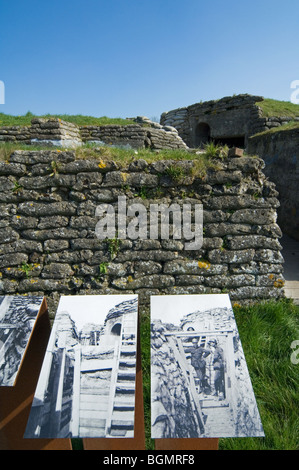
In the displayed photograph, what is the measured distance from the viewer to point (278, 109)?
33.9 feet

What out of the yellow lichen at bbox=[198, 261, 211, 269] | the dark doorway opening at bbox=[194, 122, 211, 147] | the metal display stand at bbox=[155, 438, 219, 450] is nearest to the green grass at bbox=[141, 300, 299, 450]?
the metal display stand at bbox=[155, 438, 219, 450]

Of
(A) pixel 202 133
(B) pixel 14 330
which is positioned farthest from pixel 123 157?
(A) pixel 202 133

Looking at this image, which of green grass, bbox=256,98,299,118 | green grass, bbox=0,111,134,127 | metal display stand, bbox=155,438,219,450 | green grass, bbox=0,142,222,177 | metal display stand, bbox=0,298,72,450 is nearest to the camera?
metal display stand, bbox=155,438,219,450

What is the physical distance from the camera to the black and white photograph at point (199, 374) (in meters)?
1.65

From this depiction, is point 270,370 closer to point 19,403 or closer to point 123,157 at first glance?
point 19,403

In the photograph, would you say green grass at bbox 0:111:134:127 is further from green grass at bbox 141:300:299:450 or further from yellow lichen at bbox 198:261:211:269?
green grass at bbox 141:300:299:450

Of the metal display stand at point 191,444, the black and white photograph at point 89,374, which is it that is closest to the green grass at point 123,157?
the black and white photograph at point 89,374

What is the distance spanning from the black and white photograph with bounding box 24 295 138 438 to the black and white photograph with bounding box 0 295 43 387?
0.19 m

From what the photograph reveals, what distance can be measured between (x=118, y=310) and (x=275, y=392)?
166cm

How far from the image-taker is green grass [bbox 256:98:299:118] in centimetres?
1002

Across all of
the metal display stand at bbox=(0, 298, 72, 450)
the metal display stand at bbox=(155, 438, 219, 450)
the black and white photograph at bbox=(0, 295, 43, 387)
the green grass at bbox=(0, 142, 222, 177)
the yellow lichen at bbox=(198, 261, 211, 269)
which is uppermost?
the green grass at bbox=(0, 142, 222, 177)

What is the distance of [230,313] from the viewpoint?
7.16 ft

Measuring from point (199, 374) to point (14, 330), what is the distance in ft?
4.28

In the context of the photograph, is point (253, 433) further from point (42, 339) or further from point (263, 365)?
point (42, 339)
